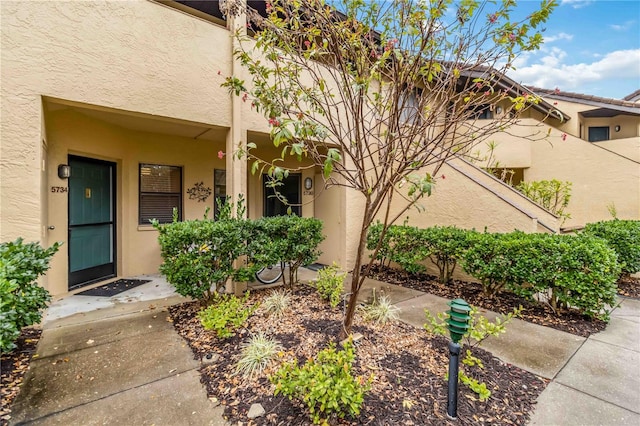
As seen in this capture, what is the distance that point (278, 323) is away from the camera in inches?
151

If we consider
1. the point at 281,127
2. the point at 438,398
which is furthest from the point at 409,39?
the point at 438,398

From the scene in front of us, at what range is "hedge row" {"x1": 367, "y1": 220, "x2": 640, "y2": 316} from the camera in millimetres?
3865

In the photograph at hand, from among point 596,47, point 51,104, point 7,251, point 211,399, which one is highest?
point 596,47

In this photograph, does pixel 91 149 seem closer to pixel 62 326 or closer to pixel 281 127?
pixel 62 326

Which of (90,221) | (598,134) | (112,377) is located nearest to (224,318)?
(112,377)

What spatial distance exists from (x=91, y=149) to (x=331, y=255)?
5.52 metres

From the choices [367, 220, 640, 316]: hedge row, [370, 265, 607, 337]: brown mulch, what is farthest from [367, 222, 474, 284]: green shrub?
[370, 265, 607, 337]: brown mulch

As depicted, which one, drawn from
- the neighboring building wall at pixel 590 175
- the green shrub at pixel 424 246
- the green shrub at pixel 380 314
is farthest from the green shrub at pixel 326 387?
the neighboring building wall at pixel 590 175

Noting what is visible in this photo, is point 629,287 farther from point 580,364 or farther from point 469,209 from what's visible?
point 580,364

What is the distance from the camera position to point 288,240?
16.4ft

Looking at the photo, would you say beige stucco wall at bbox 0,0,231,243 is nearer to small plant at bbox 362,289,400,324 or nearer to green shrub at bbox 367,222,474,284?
small plant at bbox 362,289,400,324

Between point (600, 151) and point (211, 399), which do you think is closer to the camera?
point (211, 399)

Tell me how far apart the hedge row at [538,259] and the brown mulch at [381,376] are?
111cm

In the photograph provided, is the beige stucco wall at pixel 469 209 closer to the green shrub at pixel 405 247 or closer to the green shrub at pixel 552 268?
the green shrub at pixel 405 247
